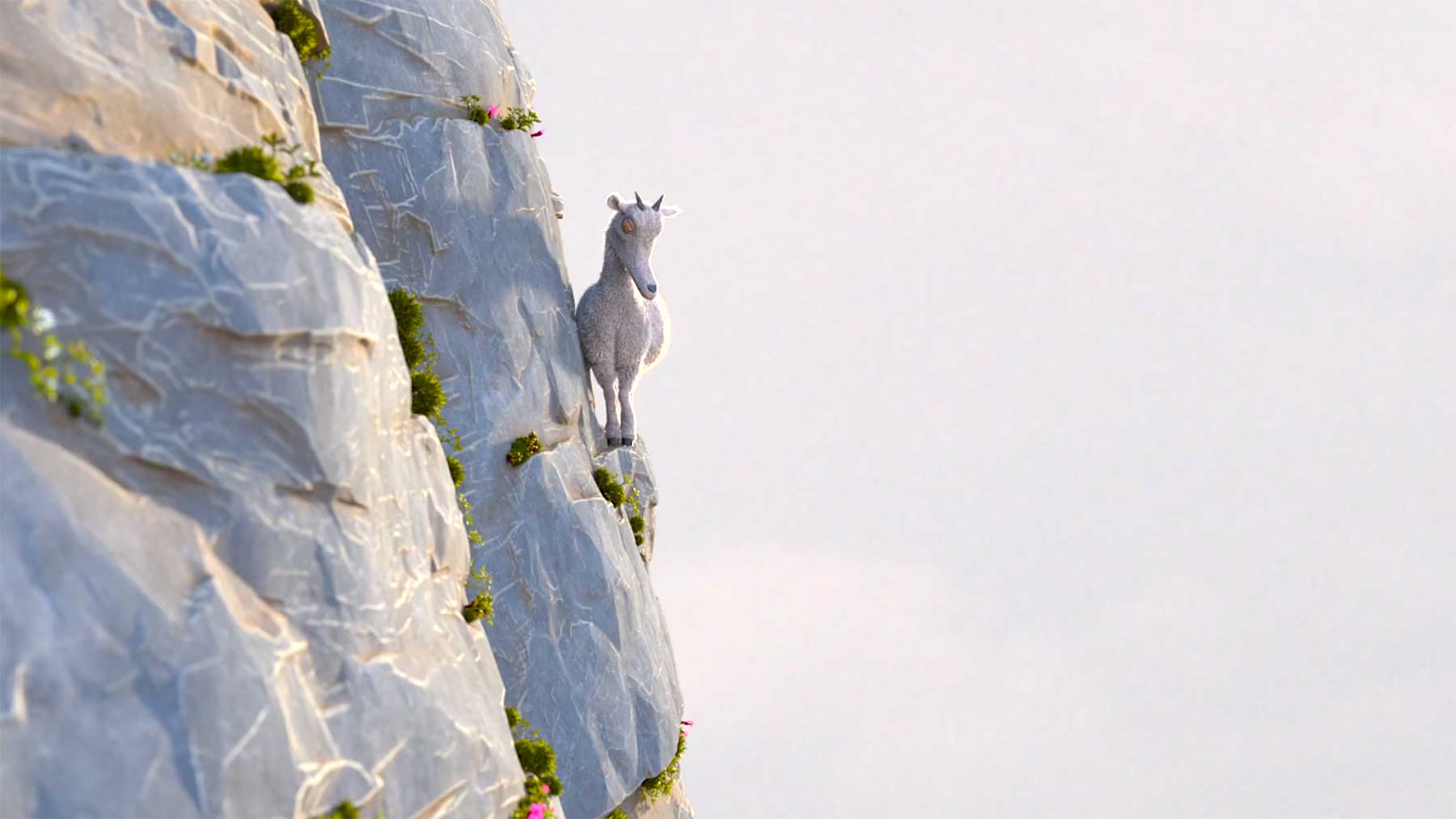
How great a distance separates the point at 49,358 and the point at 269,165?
260 centimetres

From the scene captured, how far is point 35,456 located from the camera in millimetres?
9742

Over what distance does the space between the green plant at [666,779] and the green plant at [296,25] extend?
9.39 metres

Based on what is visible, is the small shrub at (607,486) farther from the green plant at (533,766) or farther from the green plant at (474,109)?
the green plant at (474,109)

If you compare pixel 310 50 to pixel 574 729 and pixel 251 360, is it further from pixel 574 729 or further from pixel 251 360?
pixel 574 729

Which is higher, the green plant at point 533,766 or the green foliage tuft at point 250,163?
the green foliage tuft at point 250,163

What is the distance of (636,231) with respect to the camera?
1864 centimetres

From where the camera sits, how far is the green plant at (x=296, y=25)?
15164mm

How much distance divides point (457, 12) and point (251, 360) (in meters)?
8.90

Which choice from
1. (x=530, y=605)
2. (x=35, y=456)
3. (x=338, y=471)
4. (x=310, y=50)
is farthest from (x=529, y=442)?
(x=35, y=456)

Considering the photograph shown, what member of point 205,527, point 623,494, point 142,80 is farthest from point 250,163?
point 623,494

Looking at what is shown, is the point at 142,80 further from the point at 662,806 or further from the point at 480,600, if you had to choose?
the point at 662,806

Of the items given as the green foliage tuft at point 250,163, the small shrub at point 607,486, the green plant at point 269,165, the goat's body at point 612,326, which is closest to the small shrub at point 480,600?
the small shrub at point 607,486

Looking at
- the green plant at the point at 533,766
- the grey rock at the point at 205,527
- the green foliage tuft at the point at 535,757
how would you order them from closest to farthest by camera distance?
the grey rock at the point at 205,527 → the green plant at the point at 533,766 → the green foliage tuft at the point at 535,757

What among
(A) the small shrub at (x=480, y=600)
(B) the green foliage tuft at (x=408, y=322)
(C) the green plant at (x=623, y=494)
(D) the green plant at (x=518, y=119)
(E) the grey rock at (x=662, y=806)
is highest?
(D) the green plant at (x=518, y=119)
